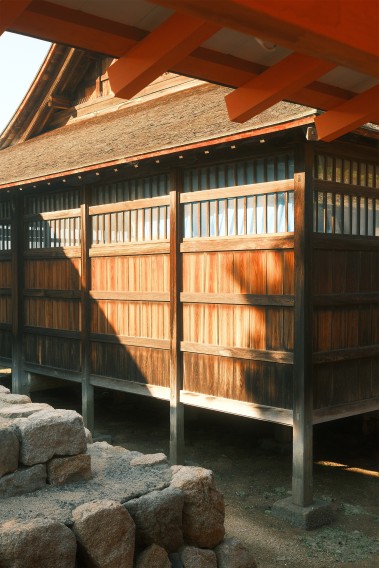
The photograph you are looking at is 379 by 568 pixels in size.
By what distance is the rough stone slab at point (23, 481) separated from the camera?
439 cm

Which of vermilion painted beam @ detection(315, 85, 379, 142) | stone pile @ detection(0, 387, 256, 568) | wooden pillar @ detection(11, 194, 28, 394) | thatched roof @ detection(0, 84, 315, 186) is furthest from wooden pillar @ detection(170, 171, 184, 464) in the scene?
vermilion painted beam @ detection(315, 85, 379, 142)

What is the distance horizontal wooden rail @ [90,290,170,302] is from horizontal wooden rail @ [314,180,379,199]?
8.20 ft

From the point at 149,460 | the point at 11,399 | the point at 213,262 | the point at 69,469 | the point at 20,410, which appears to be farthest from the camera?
the point at 213,262

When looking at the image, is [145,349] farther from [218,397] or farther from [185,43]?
[185,43]

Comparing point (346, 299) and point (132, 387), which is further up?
point (346, 299)

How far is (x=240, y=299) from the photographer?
7.68m

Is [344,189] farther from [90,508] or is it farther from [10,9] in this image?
[10,9]

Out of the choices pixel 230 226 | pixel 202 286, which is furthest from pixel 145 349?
pixel 230 226

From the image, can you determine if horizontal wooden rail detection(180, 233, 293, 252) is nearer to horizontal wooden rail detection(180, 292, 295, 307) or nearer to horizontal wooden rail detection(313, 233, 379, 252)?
horizontal wooden rail detection(313, 233, 379, 252)

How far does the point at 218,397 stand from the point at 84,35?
5.94m

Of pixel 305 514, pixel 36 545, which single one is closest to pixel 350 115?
pixel 36 545

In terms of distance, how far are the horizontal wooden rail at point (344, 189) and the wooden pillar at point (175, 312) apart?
6.46 feet

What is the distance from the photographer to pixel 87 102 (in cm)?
1254

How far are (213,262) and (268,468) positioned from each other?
2.85 meters
